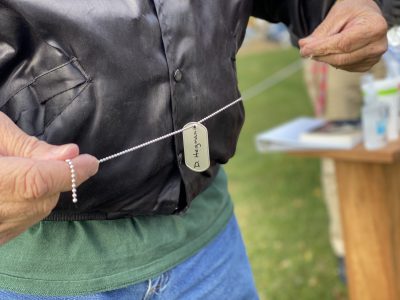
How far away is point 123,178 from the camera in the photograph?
0.81m

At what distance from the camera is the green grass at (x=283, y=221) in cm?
284

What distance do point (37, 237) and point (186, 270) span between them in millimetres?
281

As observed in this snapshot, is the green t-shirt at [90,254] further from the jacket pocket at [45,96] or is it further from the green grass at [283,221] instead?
the green grass at [283,221]

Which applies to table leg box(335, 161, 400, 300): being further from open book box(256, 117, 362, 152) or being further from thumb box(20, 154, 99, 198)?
thumb box(20, 154, 99, 198)

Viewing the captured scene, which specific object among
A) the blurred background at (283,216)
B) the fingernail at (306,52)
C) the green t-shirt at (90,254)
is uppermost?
the fingernail at (306,52)

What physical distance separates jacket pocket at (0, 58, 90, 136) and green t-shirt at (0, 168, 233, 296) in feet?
0.61

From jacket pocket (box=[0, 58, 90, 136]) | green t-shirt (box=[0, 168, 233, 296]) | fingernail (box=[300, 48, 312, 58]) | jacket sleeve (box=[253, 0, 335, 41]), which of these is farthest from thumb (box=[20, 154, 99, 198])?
jacket sleeve (box=[253, 0, 335, 41])

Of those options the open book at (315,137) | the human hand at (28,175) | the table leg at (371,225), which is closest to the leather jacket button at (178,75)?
the human hand at (28,175)

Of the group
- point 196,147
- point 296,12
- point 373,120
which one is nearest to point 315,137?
point 373,120

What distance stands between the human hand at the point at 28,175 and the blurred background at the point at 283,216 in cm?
230

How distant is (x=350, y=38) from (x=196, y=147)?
0.32 meters

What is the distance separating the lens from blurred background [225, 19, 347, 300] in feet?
9.36

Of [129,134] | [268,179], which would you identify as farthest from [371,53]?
[268,179]

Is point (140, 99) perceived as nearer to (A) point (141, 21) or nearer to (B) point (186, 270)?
(A) point (141, 21)
